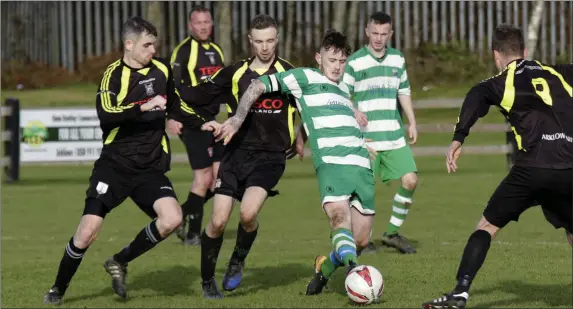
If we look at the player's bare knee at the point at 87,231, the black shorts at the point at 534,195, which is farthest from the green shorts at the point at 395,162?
the player's bare knee at the point at 87,231

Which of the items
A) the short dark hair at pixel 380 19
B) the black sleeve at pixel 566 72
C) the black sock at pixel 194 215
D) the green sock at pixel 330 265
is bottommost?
the black sock at pixel 194 215

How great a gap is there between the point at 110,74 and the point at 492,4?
26661 mm

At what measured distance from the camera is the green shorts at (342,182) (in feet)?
30.4

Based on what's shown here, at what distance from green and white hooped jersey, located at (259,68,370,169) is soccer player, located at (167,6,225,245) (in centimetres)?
341

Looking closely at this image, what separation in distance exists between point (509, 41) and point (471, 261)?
158cm

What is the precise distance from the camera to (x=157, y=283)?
10.3 metres

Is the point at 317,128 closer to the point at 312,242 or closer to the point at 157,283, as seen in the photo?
the point at 157,283

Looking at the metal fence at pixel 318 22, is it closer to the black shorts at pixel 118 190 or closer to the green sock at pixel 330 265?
the black shorts at pixel 118 190

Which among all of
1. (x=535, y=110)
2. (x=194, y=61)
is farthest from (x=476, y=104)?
(x=194, y=61)

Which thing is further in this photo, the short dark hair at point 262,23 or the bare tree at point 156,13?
the bare tree at point 156,13

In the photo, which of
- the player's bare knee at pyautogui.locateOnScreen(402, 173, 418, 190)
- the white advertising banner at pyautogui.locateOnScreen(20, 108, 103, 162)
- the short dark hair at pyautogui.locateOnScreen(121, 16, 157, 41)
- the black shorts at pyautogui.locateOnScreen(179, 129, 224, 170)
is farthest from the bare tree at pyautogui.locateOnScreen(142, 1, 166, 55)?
the short dark hair at pyautogui.locateOnScreen(121, 16, 157, 41)

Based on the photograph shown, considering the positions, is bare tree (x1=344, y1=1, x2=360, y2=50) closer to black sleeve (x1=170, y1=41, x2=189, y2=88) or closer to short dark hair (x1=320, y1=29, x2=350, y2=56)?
black sleeve (x1=170, y1=41, x2=189, y2=88)

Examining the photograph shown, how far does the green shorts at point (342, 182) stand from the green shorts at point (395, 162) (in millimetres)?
2728

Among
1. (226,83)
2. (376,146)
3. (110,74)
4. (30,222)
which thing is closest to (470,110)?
(226,83)
